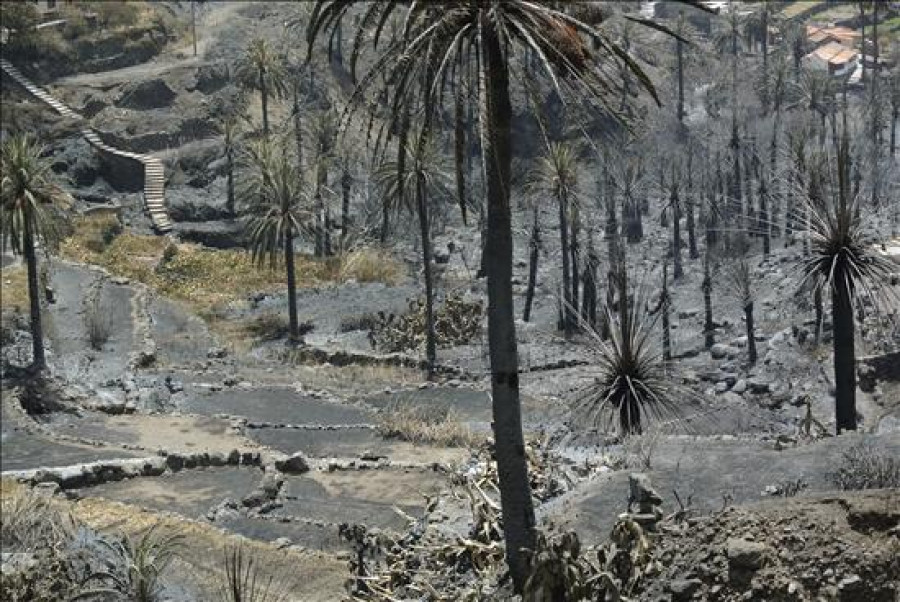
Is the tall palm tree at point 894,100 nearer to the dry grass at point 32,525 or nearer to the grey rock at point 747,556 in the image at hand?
the dry grass at point 32,525

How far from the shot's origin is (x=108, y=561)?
67.9 feet

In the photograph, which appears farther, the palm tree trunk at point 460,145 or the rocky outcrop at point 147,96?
the rocky outcrop at point 147,96

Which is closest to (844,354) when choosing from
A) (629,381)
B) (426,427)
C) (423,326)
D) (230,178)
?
(629,381)

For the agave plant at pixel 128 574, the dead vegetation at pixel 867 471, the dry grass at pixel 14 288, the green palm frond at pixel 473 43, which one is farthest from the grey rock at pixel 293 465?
the dry grass at pixel 14 288

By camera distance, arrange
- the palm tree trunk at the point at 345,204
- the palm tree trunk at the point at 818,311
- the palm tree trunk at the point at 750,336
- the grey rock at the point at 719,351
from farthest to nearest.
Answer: the palm tree trunk at the point at 345,204
the grey rock at the point at 719,351
the palm tree trunk at the point at 750,336
the palm tree trunk at the point at 818,311

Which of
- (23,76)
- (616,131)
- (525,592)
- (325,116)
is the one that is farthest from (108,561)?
(616,131)

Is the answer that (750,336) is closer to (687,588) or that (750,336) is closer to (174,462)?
(174,462)

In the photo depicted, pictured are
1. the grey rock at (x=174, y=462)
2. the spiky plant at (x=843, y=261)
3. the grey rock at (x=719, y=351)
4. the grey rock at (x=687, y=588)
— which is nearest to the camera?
the grey rock at (x=687, y=588)

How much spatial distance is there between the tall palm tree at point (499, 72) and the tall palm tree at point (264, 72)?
5978 cm

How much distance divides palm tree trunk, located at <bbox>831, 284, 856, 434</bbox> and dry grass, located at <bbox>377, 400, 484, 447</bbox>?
11112 mm

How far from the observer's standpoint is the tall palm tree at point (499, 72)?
14.8 meters

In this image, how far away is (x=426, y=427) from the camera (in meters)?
35.7

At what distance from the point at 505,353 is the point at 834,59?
109033mm

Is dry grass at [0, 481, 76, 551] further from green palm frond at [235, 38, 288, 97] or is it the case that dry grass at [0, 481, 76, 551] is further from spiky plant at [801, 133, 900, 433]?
green palm frond at [235, 38, 288, 97]
